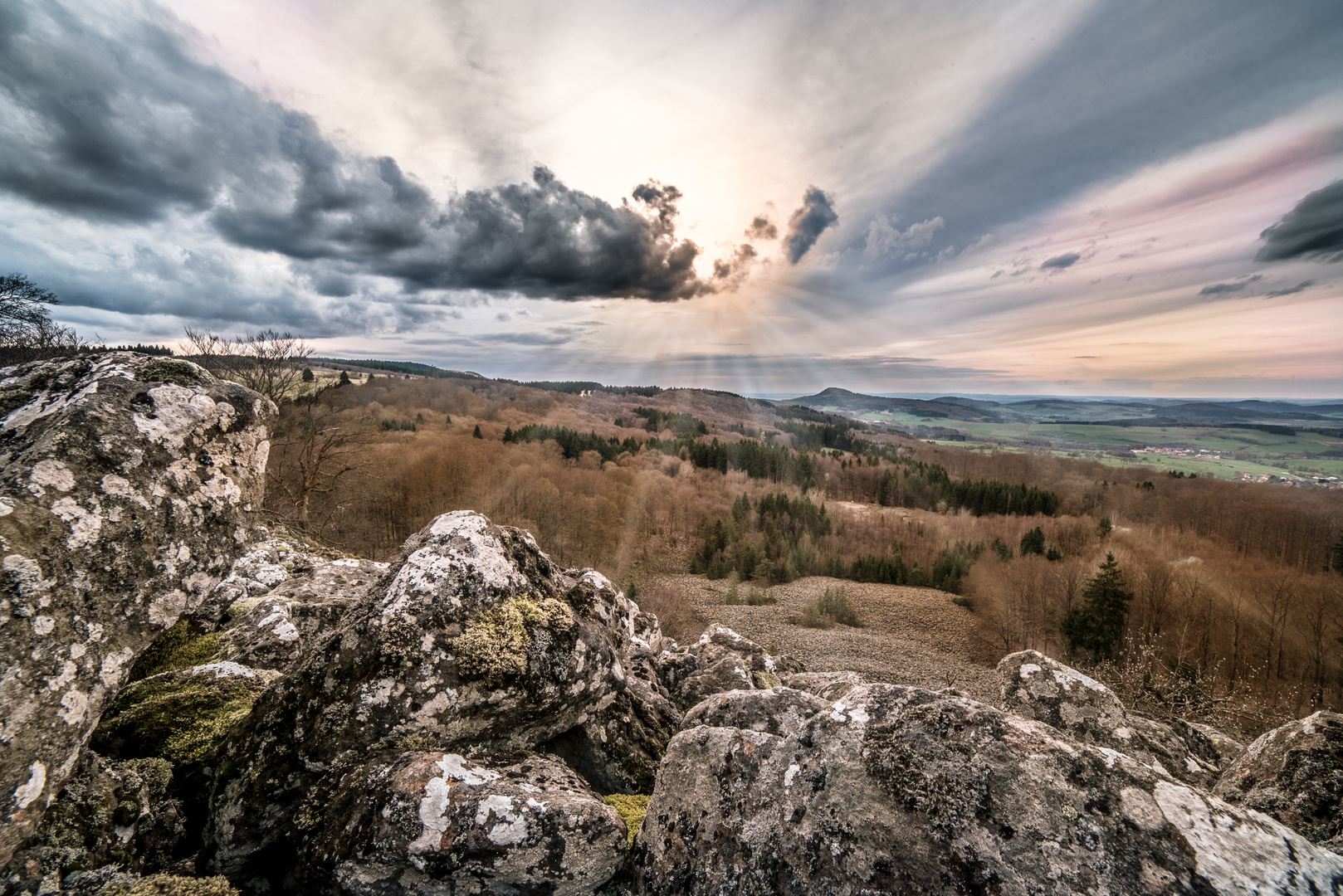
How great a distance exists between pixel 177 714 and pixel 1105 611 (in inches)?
2175

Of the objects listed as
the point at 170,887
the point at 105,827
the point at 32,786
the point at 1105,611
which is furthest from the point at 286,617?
the point at 1105,611

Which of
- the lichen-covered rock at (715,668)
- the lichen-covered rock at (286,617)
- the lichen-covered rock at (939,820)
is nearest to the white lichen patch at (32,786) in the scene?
the lichen-covered rock at (286,617)

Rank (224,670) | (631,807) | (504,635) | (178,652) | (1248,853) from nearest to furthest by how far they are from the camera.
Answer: (1248,853) → (504,635) → (631,807) → (224,670) → (178,652)

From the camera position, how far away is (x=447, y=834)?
9.96 feet

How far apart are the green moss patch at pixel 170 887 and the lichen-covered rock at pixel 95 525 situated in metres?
0.57

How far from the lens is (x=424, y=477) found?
157ft

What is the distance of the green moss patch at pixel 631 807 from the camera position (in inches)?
156

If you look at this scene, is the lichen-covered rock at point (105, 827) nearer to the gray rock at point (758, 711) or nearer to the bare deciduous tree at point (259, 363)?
the gray rock at point (758, 711)

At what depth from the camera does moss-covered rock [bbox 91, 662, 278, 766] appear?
3660mm

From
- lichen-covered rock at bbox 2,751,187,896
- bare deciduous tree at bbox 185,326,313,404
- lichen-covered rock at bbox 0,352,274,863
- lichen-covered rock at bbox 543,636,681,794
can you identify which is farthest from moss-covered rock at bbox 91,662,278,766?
bare deciduous tree at bbox 185,326,313,404

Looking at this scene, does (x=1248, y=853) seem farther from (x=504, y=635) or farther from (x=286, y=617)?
(x=286, y=617)

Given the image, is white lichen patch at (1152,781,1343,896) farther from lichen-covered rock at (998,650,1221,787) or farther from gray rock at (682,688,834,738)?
lichen-covered rock at (998,650,1221,787)

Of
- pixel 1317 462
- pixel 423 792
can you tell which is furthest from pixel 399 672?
pixel 1317 462

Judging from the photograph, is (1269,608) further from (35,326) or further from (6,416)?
(35,326)
